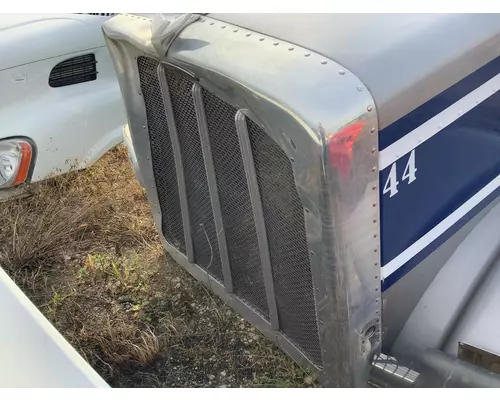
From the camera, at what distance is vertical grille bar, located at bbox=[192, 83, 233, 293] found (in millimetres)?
1690

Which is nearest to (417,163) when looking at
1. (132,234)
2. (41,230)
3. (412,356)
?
(412,356)

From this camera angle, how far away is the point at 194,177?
77.5 inches

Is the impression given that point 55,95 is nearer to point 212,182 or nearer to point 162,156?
point 162,156

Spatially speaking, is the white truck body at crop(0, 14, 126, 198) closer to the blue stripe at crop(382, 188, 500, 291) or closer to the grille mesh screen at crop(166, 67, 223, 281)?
the grille mesh screen at crop(166, 67, 223, 281)

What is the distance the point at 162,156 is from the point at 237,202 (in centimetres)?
45

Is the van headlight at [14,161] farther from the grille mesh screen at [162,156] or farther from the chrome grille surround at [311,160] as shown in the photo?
the chrome grille surround at [311,160]

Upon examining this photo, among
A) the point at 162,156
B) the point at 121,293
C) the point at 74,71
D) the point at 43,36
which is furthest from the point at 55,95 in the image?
the point at 121,293

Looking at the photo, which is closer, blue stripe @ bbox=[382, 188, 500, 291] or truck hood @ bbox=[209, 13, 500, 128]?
truck hood @ bbox=[209, 13, 500, 128]

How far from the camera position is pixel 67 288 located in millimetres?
2498

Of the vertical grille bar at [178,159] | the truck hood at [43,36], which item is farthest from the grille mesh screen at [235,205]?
the truck hood at [43,36]

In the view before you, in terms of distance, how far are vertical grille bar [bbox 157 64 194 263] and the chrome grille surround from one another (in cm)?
10

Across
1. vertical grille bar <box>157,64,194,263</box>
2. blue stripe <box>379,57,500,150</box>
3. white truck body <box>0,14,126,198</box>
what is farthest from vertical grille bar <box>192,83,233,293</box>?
white truck body <box>0,14,126,198</box>

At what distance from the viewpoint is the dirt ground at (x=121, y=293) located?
6.90 feet

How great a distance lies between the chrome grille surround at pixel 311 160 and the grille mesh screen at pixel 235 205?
35mm
